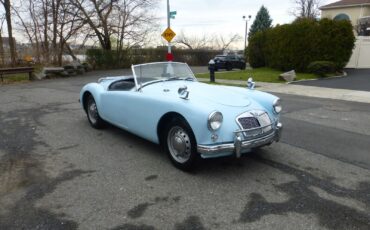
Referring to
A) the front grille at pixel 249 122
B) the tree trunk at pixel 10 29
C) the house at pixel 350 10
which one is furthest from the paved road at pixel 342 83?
the house at pixel 350 10

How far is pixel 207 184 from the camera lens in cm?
372

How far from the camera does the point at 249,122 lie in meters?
3.94

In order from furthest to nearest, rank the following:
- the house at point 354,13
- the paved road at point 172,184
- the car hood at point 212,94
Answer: the house at point 354,13 < the car hood at point 212,94 < the paved road at point 172,184

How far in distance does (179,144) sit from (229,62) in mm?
23608

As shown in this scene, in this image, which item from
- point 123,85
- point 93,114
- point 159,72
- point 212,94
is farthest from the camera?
point 93,114

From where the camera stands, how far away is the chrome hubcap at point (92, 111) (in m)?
6.21

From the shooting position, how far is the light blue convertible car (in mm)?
3713

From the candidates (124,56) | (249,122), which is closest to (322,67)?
(249,122)

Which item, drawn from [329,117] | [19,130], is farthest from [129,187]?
[329,117]

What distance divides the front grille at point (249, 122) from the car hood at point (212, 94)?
25 cm

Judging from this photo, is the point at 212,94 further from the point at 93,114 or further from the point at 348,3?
the point at 348,3

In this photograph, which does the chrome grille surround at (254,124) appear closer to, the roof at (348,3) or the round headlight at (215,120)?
the round headlight at (215,120)

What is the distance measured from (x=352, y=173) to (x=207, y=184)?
1.89 m

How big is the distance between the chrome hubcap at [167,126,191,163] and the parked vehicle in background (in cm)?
2320
